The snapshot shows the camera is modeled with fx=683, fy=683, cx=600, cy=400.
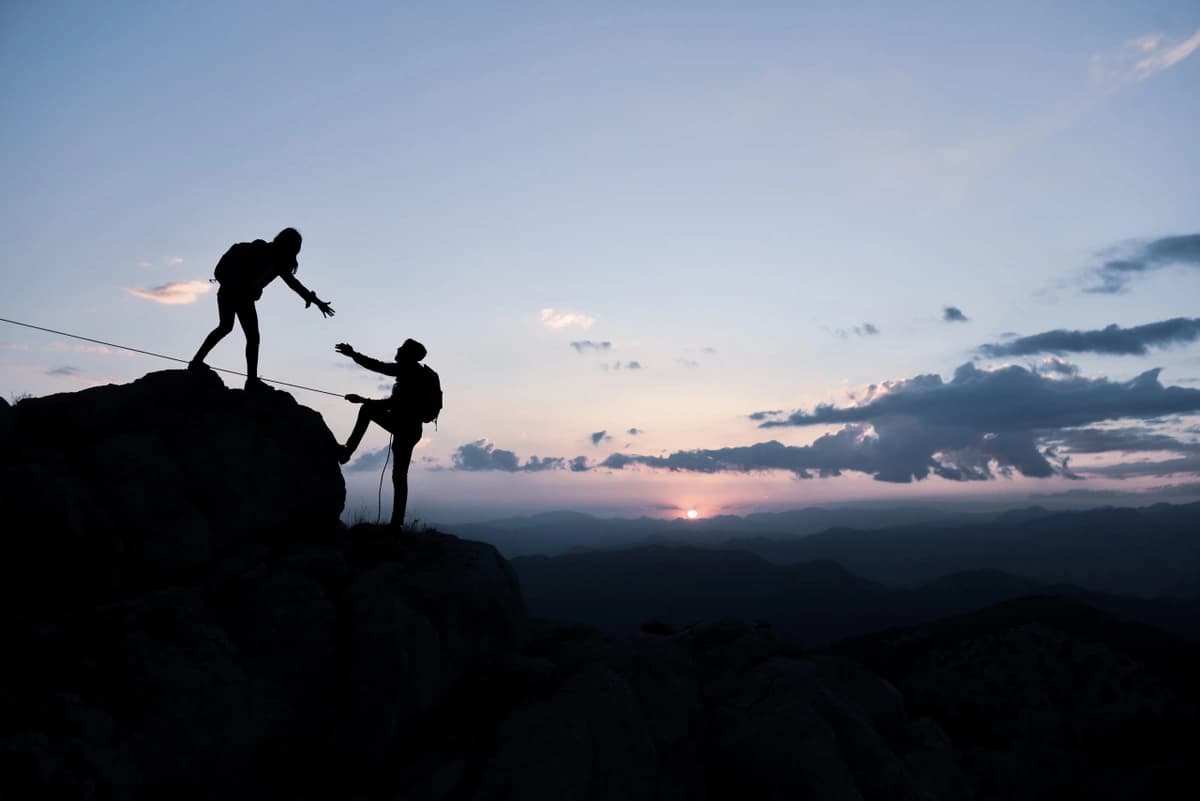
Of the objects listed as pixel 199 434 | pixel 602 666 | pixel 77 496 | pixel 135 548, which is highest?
pixel 199 434

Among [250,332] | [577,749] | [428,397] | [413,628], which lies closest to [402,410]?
[428,397]

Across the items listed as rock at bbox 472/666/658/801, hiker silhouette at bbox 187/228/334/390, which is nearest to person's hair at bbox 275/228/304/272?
hiker silhouette at bbox 187/228/334/390

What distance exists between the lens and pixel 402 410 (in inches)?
616

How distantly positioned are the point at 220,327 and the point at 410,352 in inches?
157

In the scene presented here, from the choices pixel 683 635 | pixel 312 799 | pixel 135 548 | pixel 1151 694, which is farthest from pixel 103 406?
pixel 1151 694

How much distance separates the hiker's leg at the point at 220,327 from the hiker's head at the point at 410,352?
353 centimetres

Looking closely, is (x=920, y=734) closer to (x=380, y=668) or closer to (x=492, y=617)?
(x=492, y=617)

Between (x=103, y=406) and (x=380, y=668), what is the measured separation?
7462 mm

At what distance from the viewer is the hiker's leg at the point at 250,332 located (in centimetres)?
1483

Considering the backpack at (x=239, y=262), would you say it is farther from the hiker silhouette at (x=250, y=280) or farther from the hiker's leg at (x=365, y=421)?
the hiker's leg at (x=365, y=421)

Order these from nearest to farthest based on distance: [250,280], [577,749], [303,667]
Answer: [303,667] < [577,749] < [250,280]

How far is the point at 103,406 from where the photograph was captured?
13.3 m

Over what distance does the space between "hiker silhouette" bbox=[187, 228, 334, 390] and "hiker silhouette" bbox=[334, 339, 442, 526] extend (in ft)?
6.41

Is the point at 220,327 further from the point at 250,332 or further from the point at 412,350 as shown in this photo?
the point at 412,350
